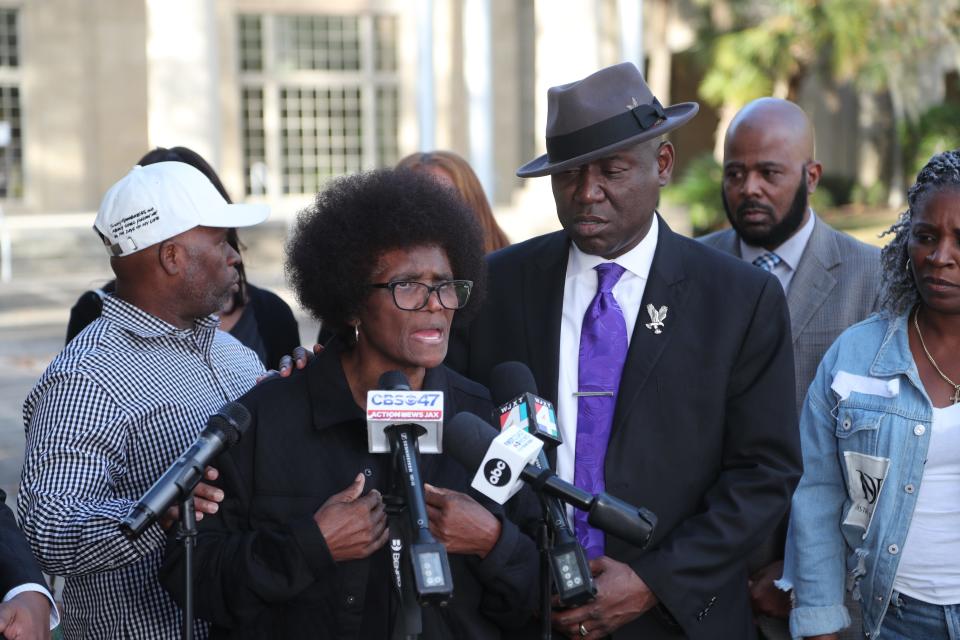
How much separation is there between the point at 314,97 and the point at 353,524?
26499 millimetres

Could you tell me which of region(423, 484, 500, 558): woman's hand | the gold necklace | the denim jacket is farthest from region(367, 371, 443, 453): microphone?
the gold necklace

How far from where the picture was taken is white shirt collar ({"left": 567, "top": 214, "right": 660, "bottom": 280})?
12.2 feet

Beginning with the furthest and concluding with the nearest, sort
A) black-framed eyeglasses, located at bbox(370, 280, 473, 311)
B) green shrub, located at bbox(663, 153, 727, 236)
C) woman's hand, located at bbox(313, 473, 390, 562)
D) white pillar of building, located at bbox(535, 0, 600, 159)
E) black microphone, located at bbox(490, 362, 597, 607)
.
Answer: green shrub, located at bbox(663, 153, 727, 236) → white pillar of building, located at bbox(535, 0, 600, 159) → black-framed eyeglasses, located at bbox(370, 280, 473, 311) → woman's hand, located at bbox(313, 473, 390, 562) → black microphone, located at bbox(490, 362, 597, 607)

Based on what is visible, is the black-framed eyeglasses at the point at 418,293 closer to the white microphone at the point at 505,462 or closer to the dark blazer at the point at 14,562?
the white microphone at the point at 505,462

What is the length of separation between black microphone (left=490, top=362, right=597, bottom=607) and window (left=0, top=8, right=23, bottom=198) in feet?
83.1

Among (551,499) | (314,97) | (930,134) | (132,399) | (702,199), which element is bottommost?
(551,499)

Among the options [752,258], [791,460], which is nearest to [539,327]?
[791,460]

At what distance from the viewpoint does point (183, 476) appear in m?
2.64

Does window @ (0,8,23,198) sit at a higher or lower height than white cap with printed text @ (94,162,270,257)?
higher

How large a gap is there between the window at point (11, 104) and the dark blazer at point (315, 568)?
81.4 ft

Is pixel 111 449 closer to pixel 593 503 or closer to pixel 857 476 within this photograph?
pixel 593 503

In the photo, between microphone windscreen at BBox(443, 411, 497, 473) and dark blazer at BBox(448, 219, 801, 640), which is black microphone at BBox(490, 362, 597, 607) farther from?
dark blazer at BBox(448, 219, 801, 640)

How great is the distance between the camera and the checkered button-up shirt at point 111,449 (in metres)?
3.32

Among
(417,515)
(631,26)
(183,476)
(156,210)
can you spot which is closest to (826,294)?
(156,210)
